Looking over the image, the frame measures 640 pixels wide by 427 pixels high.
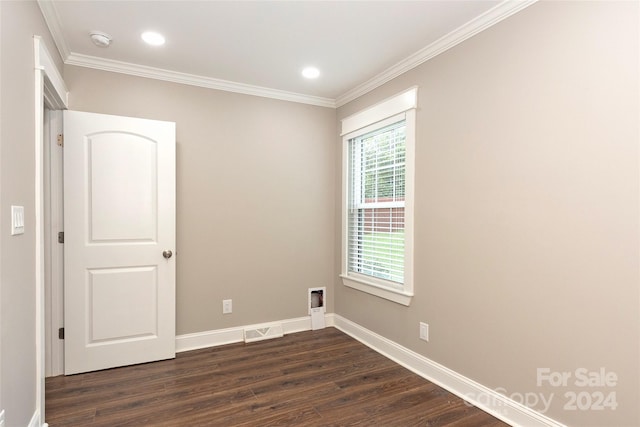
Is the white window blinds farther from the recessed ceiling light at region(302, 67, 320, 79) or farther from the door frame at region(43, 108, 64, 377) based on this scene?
the door frame at region(43, 108, 64, 377)

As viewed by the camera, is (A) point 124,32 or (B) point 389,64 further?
(B) point 389,64

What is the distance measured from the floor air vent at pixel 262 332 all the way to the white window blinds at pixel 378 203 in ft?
3.17

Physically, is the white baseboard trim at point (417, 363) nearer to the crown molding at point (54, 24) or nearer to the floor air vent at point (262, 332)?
the floor air vent at point (262, 332)

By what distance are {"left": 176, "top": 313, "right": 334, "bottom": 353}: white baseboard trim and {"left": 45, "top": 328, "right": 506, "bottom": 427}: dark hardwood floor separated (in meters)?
0.12

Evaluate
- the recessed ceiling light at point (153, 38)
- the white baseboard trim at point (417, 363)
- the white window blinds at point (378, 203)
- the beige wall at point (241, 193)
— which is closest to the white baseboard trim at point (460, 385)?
the white baseboard trim at point (417, 363)

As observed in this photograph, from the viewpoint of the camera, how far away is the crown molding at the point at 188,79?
2.82 m

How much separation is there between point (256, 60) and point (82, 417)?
278cm

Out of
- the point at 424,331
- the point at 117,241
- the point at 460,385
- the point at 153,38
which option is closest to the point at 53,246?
the point at 117,241

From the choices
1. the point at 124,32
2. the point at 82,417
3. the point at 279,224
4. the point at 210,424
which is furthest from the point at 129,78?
the point at 210,424

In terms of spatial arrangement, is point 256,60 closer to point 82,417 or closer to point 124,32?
point 124,32

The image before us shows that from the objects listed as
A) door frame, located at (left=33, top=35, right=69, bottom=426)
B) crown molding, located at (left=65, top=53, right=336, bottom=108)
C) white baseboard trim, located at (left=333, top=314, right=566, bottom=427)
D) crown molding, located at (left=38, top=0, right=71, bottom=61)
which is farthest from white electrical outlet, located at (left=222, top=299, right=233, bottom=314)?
crown molding, located at (left=38, top=0, right=71, bottom=61)

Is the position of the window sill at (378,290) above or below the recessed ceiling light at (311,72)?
below

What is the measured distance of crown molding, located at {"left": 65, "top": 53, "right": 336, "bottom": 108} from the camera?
2.82 m

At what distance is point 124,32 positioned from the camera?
8.02ft
